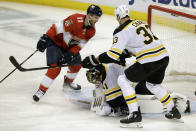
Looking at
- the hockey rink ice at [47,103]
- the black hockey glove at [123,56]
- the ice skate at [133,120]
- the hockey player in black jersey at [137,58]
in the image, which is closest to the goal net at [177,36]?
the hockey rink ice at [47,103]

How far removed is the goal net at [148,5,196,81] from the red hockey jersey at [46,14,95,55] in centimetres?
84

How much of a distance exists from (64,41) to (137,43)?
1.03 metres

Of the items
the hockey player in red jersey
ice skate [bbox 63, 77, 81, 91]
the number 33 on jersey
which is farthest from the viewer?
ice skate [bbox 63, 77, 81, 91]

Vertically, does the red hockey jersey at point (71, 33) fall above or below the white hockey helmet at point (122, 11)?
below

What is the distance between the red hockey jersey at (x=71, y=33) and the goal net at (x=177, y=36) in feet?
2.75

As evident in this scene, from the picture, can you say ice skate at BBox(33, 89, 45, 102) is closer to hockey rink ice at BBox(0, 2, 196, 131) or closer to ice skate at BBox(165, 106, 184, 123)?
hockey rink ice at BBox(0, 2, 196, 131)

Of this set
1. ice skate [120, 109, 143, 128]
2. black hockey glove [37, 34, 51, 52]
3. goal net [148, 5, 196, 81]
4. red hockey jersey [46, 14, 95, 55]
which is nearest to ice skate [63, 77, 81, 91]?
red hockey jersey [46, 14, 95, 55]

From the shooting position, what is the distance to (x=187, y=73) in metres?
4.59

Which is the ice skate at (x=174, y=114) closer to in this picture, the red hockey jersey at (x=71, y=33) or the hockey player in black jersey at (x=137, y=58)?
the hockey player in black jersey at (x=137, y=58)

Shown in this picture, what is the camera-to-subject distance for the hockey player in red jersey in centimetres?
397

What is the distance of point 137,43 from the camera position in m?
3.31

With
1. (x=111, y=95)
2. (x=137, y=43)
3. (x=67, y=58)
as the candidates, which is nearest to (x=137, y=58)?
(x=137, y=43)

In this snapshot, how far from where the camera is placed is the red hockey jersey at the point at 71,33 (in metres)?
3.97

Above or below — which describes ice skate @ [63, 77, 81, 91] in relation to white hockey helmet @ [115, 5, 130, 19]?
below
